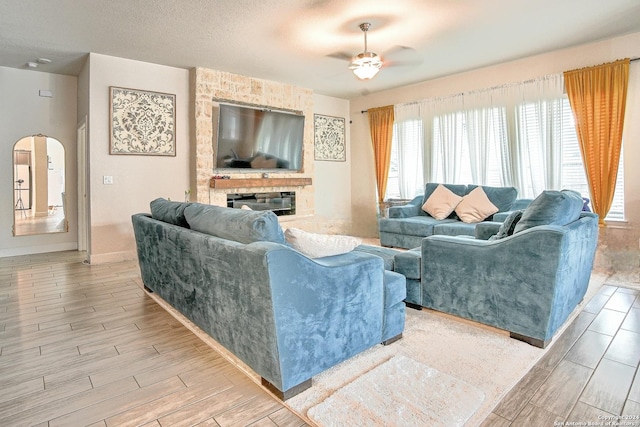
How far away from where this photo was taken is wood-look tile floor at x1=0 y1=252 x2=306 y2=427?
5.49 ft

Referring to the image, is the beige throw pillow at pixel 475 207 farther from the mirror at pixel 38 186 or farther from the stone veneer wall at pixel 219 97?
the mirror at pixel 38 186

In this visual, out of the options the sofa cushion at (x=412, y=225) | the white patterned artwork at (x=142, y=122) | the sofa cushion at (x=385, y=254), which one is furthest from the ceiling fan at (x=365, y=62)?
the white patterned artwork at (x=142, y=122)

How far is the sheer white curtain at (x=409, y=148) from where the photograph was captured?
6266 mm

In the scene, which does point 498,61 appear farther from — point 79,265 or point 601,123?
point 79,265

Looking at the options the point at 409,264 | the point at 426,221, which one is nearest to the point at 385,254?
the point at 409,264

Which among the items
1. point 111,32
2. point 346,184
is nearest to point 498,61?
point 346,184

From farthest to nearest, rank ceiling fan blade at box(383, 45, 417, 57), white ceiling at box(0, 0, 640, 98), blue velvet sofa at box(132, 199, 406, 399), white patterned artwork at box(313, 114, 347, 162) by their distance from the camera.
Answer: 1. white patterned artwork at box(313, 114, 347, 162)
2. ceiling fan blade at box(383, 45, 417, 57)
3. white ceiling at box(0, 0, 640, 98)
4. blue velvet sofa at box(132, 199, 406, 399)

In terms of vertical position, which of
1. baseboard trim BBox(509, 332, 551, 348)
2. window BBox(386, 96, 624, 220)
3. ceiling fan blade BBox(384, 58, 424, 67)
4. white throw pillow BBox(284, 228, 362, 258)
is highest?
ceiling fan blade BBox(384, 58, 424, 67)

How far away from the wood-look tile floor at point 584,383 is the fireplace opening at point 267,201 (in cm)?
450

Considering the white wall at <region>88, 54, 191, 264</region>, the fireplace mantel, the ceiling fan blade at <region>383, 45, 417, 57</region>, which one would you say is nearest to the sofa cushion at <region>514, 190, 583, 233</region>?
the ceiling fan blade at <region>383, 45, 417, 57</region>

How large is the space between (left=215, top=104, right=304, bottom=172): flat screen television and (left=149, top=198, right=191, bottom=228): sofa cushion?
2462mm

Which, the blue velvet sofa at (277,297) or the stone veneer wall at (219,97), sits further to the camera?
the stone veneer wall at (219,97)

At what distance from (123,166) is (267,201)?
7.23 feet

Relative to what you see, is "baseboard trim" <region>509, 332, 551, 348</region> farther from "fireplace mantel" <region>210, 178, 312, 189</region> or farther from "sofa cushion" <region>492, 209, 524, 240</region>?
"fireplace mantel" <region>210, 178, 312, 189</region>
